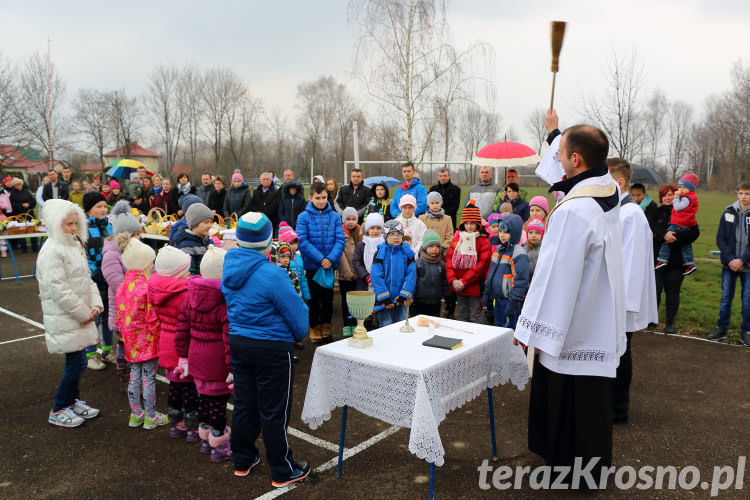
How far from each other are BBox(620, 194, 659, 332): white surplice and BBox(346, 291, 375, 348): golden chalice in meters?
2.21

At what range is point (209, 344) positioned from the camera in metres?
3.58

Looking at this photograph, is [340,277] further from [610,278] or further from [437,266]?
[610,278]

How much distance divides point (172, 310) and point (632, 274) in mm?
3743

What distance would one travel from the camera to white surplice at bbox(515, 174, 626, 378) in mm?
2963

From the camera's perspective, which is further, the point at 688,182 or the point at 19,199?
the point at 19,199

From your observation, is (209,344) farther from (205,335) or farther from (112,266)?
(112,266)

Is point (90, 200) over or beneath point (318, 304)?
over

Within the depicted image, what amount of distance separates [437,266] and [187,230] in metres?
2.89

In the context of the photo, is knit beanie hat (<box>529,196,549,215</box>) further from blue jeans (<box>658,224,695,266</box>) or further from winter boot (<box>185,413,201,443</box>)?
winter boot (<box>185,413,201,443</box>)

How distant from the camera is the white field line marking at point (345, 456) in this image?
3.28 metres

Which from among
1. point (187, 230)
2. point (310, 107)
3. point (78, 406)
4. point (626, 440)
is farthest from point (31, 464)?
point (310, 107)

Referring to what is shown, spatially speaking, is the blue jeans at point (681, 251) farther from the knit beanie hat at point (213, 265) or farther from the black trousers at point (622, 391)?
the knit beanie hat at point (213, 265)

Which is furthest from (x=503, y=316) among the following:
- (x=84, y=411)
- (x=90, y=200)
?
(x=90, y=200)

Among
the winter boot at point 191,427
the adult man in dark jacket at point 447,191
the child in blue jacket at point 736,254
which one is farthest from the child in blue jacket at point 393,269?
the child in blue jacket at point 736,254
